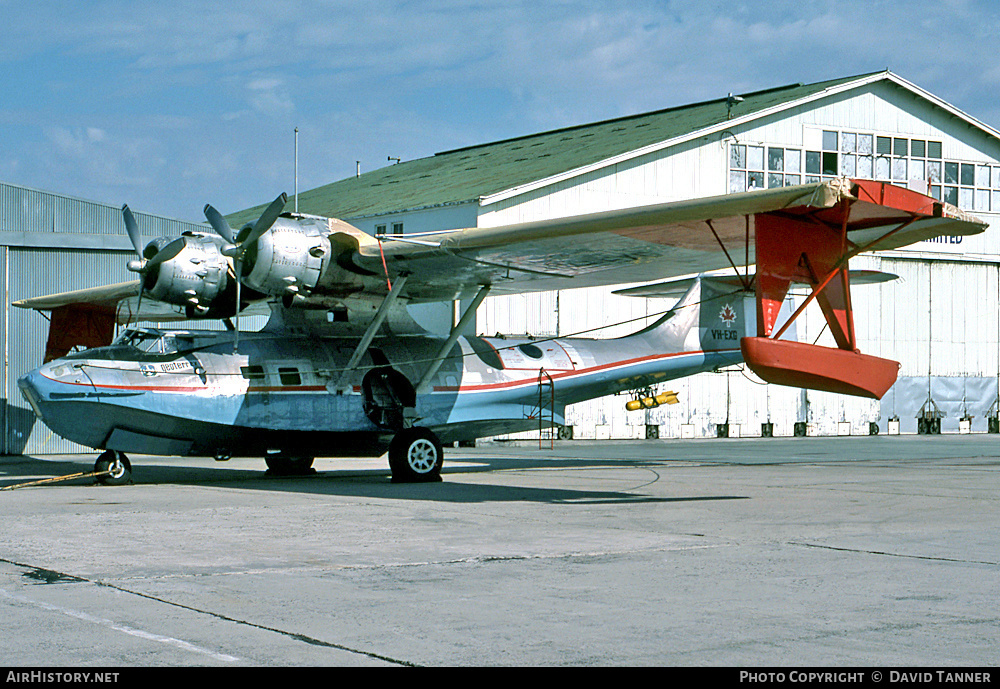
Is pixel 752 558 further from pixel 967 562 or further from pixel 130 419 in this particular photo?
pixel 130 419

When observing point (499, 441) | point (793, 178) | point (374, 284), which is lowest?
point (499, 441)

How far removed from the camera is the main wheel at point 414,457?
1761 cm

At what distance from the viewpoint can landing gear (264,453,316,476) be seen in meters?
19.7

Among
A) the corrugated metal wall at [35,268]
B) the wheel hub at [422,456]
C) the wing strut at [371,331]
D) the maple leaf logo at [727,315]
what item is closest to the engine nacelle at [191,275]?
the wing strut at [371,331]

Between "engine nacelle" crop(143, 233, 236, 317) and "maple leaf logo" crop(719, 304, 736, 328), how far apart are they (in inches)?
378

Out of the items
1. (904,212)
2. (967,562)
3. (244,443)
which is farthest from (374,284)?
(967,562)

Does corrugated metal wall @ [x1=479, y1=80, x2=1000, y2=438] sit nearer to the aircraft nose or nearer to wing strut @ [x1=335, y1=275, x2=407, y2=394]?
wing strut @ [x1=335, y1=275, x2=407, y2=394]

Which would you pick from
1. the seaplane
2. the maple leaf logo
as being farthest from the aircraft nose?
the maple leaf logo

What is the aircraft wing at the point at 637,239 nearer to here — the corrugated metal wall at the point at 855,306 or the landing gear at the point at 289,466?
the landing gear at the point at 289,466

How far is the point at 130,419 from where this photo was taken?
16.4m

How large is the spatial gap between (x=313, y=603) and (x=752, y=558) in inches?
159

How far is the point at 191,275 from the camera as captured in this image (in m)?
17.5

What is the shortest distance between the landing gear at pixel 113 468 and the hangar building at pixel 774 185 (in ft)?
35.5

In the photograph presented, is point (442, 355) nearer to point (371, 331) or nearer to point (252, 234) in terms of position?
point (371, 331)
